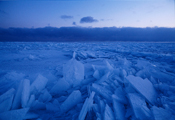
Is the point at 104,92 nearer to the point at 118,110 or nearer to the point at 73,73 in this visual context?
the point at 118,110

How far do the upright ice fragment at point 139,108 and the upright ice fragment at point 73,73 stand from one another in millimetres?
909

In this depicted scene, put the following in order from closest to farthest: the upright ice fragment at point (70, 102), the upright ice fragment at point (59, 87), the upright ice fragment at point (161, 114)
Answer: the upright ice fragment at point (161, 114)
the upright ice fragment at point (70, 102)
the upright ice fragment at point (59, 87)

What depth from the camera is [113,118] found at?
2.79 ft

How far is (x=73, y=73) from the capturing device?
1655 millimetres

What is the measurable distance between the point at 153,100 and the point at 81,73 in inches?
45.4

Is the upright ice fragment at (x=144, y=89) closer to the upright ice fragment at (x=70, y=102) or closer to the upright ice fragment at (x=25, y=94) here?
the upright ice fragment at (x=70, y=102)

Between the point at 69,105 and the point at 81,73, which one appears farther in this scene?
the point at 81,73

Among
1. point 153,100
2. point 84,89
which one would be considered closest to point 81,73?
point 84,89

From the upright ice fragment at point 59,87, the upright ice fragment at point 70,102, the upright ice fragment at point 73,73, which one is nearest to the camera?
the upright ice fragment at point 70,102

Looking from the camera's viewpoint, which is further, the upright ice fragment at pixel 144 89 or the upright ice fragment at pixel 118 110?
the upright ice fragment at pixel 144 89

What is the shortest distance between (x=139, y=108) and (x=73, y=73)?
113 centimetres

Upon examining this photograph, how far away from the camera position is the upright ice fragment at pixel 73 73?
159 cm

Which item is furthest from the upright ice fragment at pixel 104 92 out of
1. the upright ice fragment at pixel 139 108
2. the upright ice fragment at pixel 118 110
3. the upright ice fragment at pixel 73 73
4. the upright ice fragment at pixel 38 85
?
the upright ice fragment at pixel 38 85

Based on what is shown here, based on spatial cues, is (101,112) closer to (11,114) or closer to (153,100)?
(153,100)
